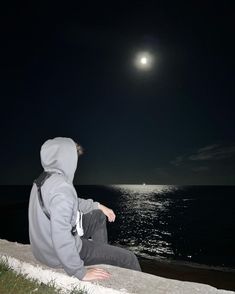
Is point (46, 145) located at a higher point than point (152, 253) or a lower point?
higher

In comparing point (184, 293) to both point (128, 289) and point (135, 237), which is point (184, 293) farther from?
Answer: point (135, 237)

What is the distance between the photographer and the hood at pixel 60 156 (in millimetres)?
3527

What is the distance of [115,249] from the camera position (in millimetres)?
4070

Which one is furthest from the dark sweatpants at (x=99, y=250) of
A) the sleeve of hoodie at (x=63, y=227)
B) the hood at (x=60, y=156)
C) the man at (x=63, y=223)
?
the hood at (x=60, y=156)

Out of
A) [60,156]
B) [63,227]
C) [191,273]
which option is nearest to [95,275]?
[63,227]

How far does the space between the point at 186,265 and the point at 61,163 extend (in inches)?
1362

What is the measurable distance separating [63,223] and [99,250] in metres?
1.04

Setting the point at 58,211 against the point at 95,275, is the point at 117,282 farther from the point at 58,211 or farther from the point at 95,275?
the point at 58,211

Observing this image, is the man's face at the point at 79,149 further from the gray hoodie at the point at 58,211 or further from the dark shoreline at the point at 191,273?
the dark shoreline at the point at 191,273

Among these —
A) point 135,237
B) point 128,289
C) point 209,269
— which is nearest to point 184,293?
point 128,289

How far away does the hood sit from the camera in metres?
3.53

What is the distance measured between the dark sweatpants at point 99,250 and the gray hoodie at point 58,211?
0.81 ft

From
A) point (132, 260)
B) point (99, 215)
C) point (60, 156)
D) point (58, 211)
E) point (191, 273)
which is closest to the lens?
point (58, 211)

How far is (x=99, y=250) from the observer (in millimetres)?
4035
